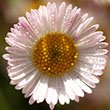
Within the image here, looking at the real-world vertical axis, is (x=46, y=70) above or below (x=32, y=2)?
below

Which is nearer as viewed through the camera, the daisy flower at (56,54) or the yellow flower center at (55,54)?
the daisy flower at (56,54)

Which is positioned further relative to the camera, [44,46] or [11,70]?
[44,46]

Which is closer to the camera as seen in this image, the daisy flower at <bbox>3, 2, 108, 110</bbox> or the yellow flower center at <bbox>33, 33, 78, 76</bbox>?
the daisy flower at <bbox>3, 2, 108, 110</bbox>

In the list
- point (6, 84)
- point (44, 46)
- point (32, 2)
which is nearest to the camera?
point (44, 46)

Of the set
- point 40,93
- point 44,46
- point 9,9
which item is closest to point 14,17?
point 9,9

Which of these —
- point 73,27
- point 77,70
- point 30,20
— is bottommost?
point 77,70

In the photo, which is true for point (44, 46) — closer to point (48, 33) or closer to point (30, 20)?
point (48, 33)

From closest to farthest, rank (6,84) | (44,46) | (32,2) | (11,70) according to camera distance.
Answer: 1. (11,70)
2. (44,46)
3. (6,84)
4. (32,2)
